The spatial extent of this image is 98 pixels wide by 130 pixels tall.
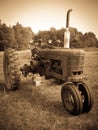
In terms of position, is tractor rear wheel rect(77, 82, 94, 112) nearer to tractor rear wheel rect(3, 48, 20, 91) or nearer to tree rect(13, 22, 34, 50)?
tractor rear wheel rect(3, 48, 20, 91)

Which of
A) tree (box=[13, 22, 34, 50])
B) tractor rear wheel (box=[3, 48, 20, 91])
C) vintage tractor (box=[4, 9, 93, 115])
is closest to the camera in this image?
vintage tractor (box=[4, 9, 93, 115])

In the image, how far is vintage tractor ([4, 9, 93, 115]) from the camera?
2215 mm

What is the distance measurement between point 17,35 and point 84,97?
630 inches

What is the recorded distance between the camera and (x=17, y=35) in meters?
17.5

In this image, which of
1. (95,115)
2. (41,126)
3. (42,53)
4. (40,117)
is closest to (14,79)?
(42,53)

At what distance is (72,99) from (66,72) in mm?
443

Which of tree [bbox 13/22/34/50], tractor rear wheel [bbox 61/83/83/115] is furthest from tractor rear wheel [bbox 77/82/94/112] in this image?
tree [bbox 13/22/34/50]

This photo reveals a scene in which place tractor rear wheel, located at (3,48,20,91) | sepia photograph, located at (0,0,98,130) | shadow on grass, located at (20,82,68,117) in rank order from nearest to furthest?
sepia photograph, located at (0,0,98,130), shadow on grass, located at (20,82,68,117), tractor rear wheel, located at (3,48,20,91)

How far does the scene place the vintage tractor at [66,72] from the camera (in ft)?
7.27

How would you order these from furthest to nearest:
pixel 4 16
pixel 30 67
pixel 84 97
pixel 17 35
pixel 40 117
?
1. pixel 17 35
2. pixel 4 16
3. pixel 30 67
4. pixel 84 97
5. pixel 40 117

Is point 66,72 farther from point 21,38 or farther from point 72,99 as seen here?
point 21,38

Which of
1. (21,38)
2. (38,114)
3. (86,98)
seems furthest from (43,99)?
(21,38)

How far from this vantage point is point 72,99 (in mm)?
2217

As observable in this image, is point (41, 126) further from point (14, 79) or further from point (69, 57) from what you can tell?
point (14, 79)
